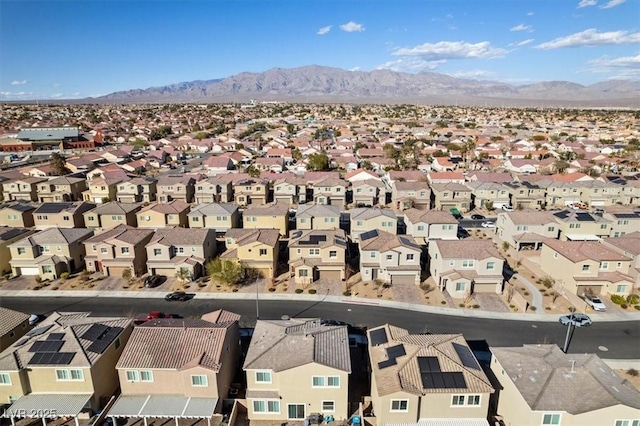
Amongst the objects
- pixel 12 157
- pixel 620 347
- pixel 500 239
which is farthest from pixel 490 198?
pixel 12 157

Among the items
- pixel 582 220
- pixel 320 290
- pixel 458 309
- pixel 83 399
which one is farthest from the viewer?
pixel 582 220

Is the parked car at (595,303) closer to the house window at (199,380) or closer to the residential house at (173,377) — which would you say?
the residential house at (173,377)

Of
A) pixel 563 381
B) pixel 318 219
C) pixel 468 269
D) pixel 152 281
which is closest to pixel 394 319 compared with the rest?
pixel 468 269

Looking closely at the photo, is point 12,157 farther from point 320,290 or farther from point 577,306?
point 577,306

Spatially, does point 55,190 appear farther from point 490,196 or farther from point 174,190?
point 490,196

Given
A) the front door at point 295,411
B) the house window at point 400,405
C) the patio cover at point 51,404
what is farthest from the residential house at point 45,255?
the house window at point 400,405

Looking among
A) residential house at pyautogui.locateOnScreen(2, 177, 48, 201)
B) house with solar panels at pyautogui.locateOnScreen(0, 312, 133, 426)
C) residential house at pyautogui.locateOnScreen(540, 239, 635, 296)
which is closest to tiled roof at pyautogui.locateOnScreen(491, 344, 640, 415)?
residential house at pyautogui.locateOnScreen(540, 239, 635, 296)
